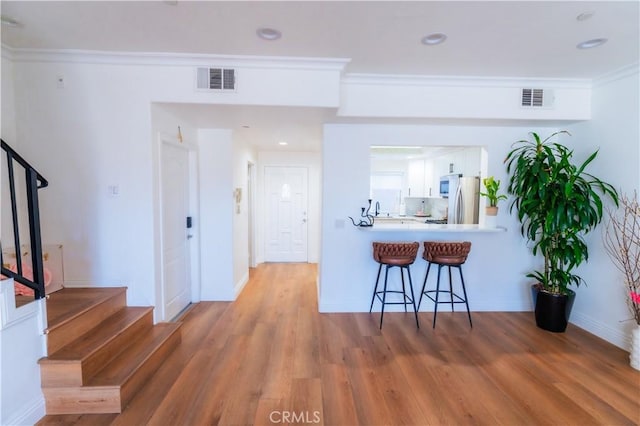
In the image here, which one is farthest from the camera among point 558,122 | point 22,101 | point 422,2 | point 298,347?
point 558,122

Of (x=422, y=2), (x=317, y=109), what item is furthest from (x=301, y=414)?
(x=422, y=2)

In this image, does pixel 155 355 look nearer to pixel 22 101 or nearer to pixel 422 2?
pixel 22 101

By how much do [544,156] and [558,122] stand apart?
0.57 metres

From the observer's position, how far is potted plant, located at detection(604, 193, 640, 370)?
2543mm

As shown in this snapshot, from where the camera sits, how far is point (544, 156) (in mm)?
3176

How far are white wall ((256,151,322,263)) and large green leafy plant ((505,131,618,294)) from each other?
3633 mm

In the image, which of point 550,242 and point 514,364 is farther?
point 550,242

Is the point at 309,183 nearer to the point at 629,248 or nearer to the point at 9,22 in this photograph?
the point at 9,22

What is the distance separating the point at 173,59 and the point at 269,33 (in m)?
1.02

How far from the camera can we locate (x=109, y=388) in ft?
6.46

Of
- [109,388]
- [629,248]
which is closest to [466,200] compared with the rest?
[629,248]

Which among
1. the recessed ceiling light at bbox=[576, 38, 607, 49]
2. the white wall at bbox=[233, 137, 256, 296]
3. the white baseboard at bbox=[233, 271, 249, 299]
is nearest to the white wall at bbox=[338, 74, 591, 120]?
the recessed ceiling light at bbox=[576, 38, 607, 49]

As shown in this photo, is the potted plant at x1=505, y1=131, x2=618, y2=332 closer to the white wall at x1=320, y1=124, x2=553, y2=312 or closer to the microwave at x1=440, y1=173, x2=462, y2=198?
the white wall at x1=320, y1=124, x2=553, y2=312

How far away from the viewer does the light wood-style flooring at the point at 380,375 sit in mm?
1958
